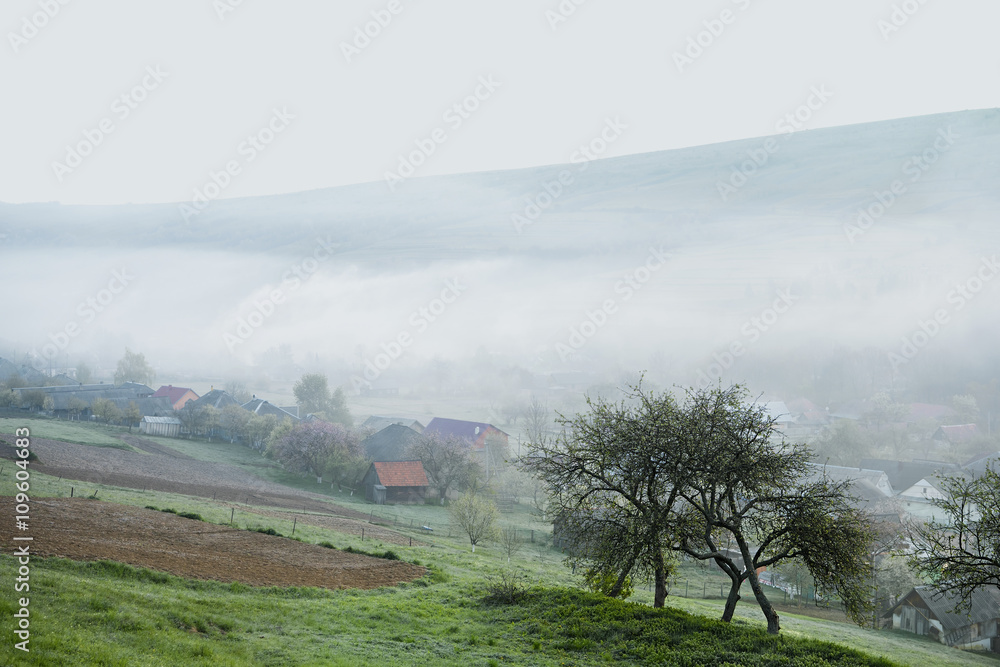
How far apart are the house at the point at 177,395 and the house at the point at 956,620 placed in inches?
4178

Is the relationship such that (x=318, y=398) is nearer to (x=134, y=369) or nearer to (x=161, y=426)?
(x=161, y=426)

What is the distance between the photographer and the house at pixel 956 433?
11588 centimetres

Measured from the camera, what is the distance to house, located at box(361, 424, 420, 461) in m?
86.8

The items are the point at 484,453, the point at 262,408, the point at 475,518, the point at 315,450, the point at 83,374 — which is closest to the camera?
the point at 475,518

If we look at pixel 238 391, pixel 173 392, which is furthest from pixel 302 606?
pixel 238 391

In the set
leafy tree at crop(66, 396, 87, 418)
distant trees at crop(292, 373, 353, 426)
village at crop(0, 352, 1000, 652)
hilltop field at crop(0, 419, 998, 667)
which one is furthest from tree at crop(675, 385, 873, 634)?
distant trees at crop(292, 373, 353, 426)

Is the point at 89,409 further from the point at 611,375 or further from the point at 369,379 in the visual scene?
the point at 611,375

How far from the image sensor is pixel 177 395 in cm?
10606

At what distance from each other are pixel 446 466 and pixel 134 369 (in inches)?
3719

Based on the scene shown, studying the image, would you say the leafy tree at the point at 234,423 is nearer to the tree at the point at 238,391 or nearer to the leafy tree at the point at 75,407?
the tree at the point at 238,391

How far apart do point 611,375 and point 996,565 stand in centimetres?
15276

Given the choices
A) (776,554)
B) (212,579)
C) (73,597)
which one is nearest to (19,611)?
(73,597)

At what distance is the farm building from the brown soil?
58874 millimetres

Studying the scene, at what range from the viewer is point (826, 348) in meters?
176
